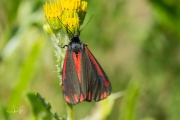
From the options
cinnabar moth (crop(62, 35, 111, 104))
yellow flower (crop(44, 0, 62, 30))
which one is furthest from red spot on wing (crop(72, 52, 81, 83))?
yellow flower (crop(44, 0, 62, 30))

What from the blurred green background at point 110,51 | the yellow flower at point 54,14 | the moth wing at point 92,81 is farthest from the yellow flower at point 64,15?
the blurred green background at point 110,51

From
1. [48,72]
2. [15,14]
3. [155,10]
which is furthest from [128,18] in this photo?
[15,14]

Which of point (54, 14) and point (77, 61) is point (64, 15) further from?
point (77, 61)

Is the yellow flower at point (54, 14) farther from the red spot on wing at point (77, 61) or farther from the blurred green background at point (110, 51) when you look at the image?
the blurred green background at point (110, 51)

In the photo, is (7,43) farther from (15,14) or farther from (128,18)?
(128,18)

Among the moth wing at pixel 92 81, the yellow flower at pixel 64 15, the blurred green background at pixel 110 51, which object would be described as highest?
the blurred green background at pixel 110 51

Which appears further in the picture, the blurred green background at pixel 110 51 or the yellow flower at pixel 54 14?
the blurred green background at pixel 110 51

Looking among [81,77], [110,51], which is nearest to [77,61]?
[81,77]
